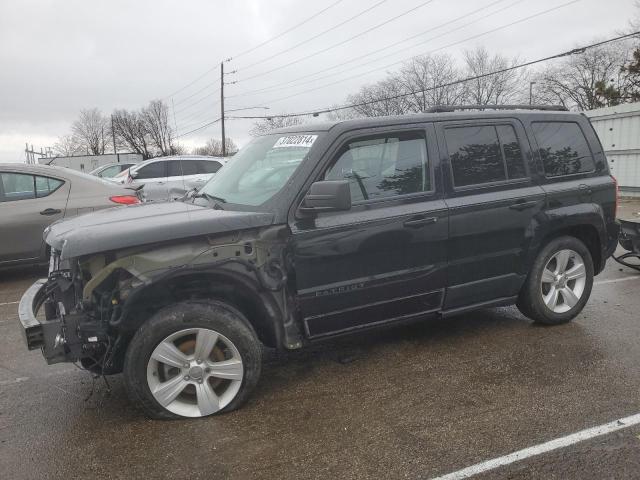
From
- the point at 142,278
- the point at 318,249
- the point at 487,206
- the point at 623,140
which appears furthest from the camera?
the point at 623,140

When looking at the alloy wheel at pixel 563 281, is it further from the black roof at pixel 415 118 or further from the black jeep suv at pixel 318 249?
the black roof at pixel 415 118

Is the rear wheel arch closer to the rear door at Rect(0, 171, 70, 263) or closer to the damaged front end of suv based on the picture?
the damaged front end of suv

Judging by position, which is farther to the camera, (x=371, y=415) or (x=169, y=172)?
(x=169, y=172)

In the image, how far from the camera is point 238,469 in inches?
109

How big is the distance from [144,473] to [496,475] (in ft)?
6.09

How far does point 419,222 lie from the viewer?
149 inches

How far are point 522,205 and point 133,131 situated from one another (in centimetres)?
8805

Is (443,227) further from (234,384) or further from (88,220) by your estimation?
(88,220)

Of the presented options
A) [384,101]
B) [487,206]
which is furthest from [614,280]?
[384,101]

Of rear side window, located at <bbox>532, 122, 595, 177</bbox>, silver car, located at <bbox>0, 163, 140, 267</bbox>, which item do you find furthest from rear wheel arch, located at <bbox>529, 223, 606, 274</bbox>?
silver car, located at <bbox>0, 163, 140, 267</bbox>

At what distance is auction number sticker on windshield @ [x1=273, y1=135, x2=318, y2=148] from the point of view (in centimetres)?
373

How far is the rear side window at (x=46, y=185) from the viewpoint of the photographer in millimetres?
6977

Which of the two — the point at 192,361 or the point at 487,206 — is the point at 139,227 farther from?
the point at 487,206

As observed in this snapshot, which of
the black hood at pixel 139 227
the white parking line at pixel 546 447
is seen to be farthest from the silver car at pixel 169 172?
the white parking line at pixel 546 447
